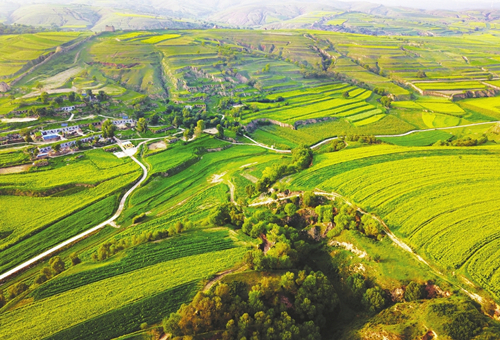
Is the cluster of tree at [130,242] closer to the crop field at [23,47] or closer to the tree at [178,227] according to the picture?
the tree at [178,227]

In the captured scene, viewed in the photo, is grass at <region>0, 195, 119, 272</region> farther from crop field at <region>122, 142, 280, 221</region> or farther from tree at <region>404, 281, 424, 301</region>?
tree at <region>404, 281, 424, 301</region>

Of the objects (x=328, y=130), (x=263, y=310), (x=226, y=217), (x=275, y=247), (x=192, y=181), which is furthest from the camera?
(x=328, y=130)

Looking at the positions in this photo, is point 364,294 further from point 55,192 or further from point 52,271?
point 55,192

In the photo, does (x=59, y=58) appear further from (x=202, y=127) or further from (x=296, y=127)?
(x=296, y=127)

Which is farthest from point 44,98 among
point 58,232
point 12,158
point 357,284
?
point 357,284

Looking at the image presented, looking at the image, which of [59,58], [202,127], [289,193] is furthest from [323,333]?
[59,58]

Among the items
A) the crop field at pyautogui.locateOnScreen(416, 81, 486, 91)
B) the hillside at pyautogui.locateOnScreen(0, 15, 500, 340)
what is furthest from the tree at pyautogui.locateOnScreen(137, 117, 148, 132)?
the crop field at pyautogui.locateOnScreen(416, 81, 486, 91)

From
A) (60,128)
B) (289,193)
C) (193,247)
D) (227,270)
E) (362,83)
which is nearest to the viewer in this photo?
(227,270)

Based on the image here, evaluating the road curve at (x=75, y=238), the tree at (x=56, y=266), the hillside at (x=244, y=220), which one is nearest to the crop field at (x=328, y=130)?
the hillside at (x=244, y=220)
